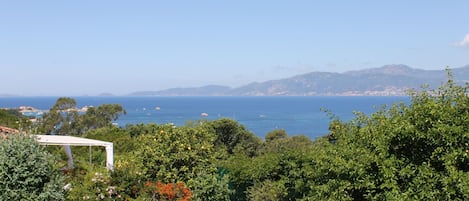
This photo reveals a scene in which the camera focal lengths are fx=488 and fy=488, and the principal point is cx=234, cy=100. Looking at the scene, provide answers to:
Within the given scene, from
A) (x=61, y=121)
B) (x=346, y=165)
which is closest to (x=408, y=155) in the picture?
(x=346, y=165)

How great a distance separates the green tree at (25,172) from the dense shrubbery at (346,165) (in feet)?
2.51

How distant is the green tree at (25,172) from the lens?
22.7 ft

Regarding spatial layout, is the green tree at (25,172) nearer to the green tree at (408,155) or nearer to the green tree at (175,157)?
the green tree at (175,157)

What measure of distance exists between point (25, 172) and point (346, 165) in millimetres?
4562

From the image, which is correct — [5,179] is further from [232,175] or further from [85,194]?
[232,175]

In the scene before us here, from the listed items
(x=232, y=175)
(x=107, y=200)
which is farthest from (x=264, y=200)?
(x=107, y=200)

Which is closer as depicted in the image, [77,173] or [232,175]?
[77,173]

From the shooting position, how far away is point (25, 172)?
698 cm

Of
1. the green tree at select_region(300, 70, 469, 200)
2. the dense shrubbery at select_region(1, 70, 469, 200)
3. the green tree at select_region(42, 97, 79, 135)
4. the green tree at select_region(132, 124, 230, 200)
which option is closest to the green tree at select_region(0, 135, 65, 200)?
the dense shrubbery at select_region(1, 70, 469, 200)

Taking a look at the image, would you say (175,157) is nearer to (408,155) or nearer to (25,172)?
(25,172)

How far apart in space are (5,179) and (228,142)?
75.3ft

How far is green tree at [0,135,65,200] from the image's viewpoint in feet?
22.7

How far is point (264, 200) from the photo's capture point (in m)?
10.7

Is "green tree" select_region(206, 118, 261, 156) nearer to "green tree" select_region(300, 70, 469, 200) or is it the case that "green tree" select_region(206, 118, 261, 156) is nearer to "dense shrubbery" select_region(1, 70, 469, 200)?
"dense shrubbery" select_region(1, 70, 469, 200)
